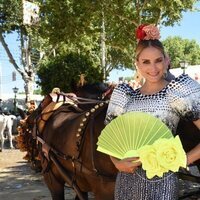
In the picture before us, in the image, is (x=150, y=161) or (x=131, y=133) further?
(x=131, y=133)

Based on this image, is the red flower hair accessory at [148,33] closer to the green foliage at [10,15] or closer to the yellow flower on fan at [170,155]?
the yellow flower on fan at [170,155]

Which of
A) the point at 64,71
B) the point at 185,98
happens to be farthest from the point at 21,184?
the point at 64,71

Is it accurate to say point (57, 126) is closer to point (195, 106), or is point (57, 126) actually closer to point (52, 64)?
point (195, 106)

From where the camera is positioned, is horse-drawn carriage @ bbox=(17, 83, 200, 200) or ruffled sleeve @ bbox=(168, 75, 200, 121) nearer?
ruffled sleeve @ bbox=(168, 75, 200, 121)

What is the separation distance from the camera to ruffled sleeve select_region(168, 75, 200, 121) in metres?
2.20

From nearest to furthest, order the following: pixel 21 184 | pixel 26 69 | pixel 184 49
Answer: pixel 21 184, pixel 26 69, pixel 184 49

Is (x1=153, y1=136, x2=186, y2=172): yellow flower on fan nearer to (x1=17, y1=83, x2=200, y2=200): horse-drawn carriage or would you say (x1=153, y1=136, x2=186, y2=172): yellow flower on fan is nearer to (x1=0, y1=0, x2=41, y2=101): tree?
(x1=17, y1=83, x2=200, y2=200): horse-drawn carriage

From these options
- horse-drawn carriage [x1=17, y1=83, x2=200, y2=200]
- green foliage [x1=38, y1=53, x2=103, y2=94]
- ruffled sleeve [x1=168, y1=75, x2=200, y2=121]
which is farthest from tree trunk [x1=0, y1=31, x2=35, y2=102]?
ruffled sleeve [x1=168, y1=75, x2=200, y2=121]

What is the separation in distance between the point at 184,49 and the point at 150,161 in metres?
67.1

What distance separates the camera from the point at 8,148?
49.8ft

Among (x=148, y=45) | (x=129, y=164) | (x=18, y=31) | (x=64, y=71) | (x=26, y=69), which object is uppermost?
(x=18, y=31)

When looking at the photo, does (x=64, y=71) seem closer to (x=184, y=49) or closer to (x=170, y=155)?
(x=170, y=155)

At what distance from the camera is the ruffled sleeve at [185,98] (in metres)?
2.20

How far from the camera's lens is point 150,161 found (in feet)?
6.66
